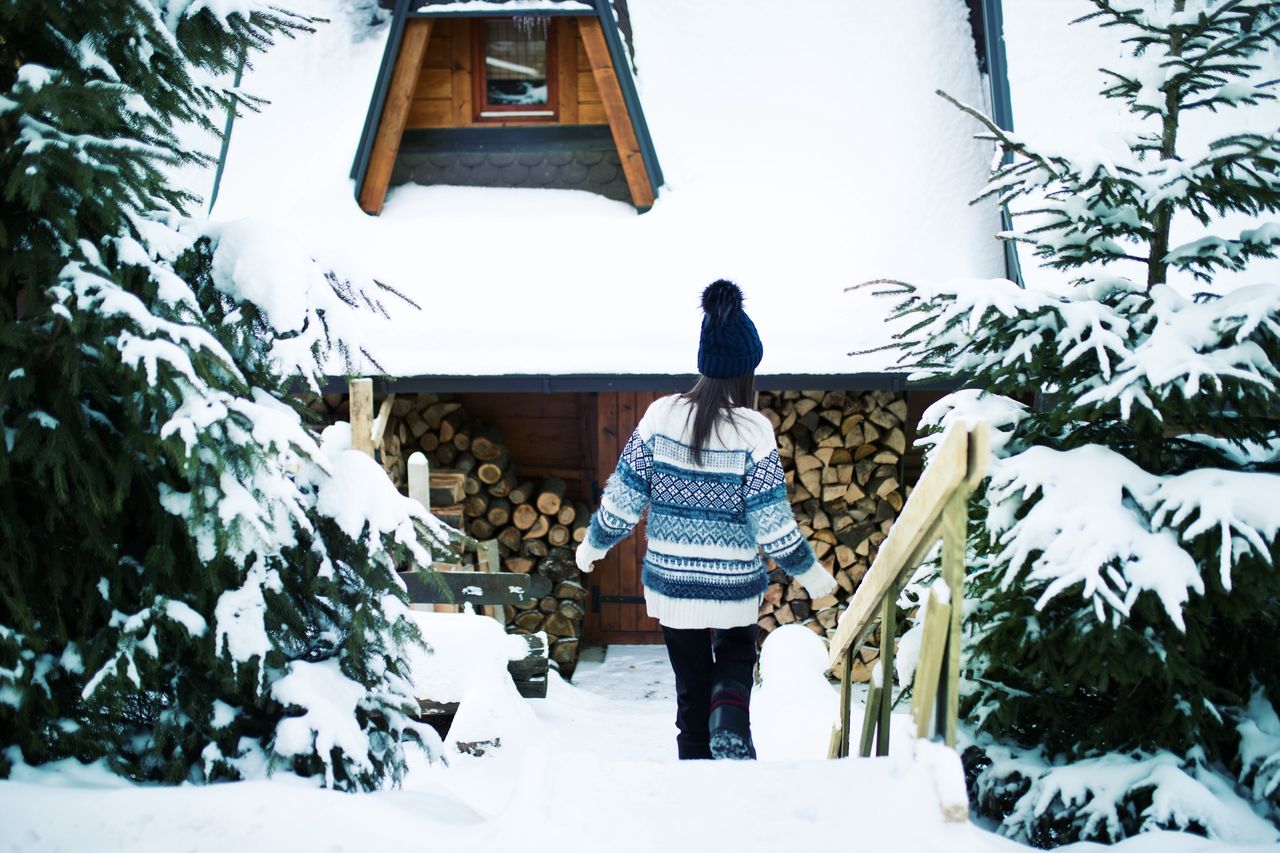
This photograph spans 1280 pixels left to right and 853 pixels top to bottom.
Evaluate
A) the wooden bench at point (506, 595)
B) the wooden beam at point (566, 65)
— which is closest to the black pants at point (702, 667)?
the wooden bench at point (506, 595)

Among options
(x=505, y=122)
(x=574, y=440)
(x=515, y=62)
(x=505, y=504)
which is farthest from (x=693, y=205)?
(x=505, y=504)

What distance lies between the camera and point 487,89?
788 cm

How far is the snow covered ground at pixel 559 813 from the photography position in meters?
2.14

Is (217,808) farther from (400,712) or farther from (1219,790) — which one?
(1219,790)

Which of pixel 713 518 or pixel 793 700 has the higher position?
pixel 713 518

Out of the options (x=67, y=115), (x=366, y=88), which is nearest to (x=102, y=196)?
(x=67, y=115)

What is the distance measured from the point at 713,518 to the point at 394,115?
5374 millimetres

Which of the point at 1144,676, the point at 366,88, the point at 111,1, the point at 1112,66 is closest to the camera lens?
the point at 111,1

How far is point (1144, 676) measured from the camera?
253 centimetres

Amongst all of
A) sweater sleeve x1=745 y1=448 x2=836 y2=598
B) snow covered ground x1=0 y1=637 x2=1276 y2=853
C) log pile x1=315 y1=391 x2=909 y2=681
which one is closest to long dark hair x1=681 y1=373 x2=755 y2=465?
sweater sleeve x1=745 y1=448 x2=836 y2=598

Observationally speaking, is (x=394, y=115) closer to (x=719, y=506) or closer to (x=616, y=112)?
(x=616, y=112)

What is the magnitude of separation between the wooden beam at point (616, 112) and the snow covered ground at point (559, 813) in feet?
18.2

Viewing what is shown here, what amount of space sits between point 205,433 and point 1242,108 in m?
7.21

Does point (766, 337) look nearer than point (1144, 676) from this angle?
No
